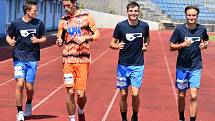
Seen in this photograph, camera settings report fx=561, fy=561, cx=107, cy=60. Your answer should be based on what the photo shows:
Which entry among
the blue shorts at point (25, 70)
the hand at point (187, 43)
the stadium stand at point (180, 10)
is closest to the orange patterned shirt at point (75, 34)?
the blue shorts at point (25, 70)

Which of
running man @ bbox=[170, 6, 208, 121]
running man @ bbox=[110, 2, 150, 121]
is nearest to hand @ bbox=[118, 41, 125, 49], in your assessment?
running man @ bbox=[110, 2, 150, 121]

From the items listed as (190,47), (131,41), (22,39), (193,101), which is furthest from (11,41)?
(193,101)

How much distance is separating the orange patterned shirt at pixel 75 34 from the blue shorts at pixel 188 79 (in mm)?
1427

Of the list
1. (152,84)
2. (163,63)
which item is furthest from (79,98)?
(163,63)

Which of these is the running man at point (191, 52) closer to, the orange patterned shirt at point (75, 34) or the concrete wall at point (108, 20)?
the orange patterned shirt at point (75, 34)

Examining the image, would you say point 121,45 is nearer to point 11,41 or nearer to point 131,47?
point 131,47

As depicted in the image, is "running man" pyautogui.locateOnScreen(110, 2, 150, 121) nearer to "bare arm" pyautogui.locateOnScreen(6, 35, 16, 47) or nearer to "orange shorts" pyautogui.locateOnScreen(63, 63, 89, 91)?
"orange shorts" pyautogui.locateOnScreen(63, 63, 89, 91)

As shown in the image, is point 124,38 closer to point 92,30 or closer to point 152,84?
point 92,30

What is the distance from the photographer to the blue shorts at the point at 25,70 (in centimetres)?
859

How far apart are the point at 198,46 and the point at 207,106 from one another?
10.5 ft

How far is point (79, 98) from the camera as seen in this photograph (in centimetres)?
797

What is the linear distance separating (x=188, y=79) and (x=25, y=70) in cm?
250

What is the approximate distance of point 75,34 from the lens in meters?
7.85

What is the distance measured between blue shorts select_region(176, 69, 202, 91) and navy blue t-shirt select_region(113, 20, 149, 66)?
0.62m
